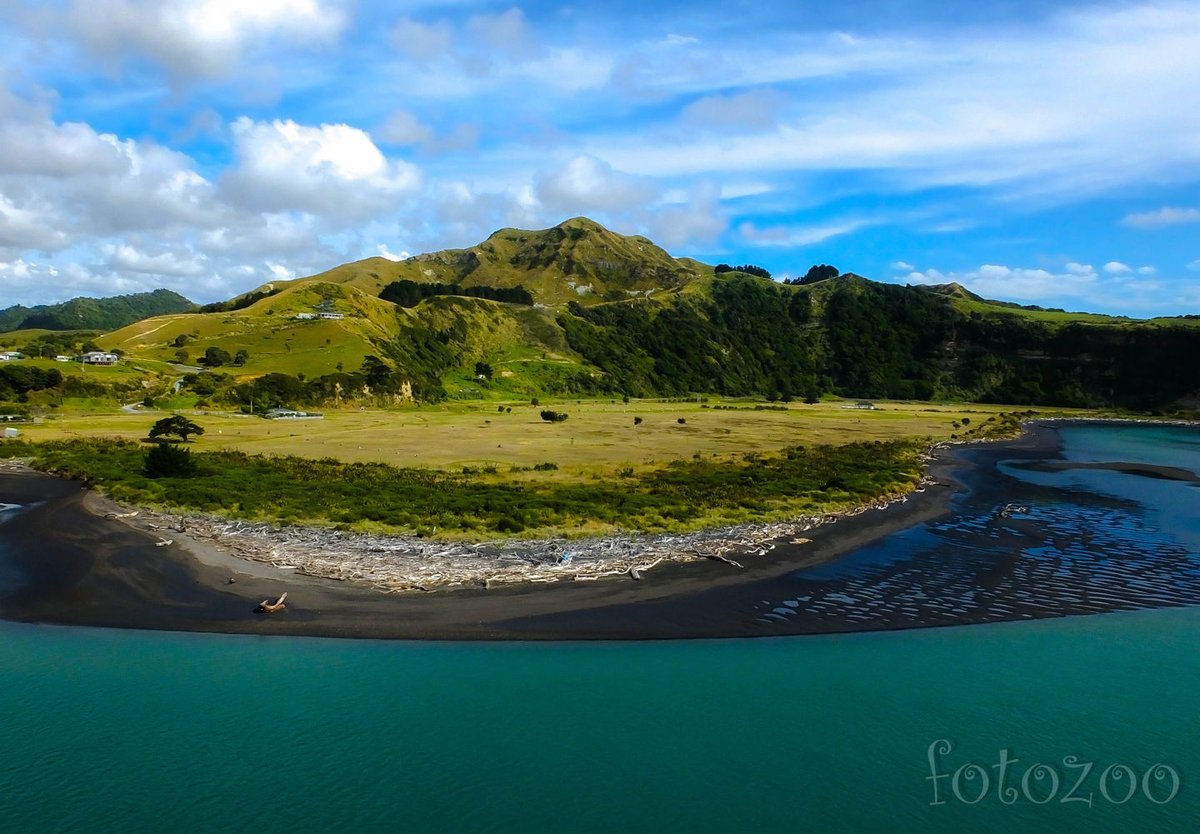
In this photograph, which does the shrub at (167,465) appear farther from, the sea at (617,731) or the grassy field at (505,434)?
the sea at (617,731)

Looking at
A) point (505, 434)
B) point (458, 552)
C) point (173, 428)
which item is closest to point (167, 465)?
point (173, 428)

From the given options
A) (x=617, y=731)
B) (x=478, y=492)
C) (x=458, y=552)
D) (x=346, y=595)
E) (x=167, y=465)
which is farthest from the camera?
(x=167, y=465)

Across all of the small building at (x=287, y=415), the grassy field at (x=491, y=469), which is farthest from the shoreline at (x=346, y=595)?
the small building at (x=287, y=415)

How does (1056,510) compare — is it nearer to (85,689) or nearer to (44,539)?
(85,689)

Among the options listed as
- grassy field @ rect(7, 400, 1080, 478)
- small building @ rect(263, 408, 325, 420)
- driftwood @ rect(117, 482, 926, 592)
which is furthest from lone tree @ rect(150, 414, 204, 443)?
driftwood @ rect(117, 482, 926, 592)

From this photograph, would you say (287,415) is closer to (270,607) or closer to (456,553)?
(456,553)

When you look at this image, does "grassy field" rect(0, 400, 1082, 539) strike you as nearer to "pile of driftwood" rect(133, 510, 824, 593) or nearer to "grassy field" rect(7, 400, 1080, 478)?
"grassy field" rect(7, 400, 1080, 478)
